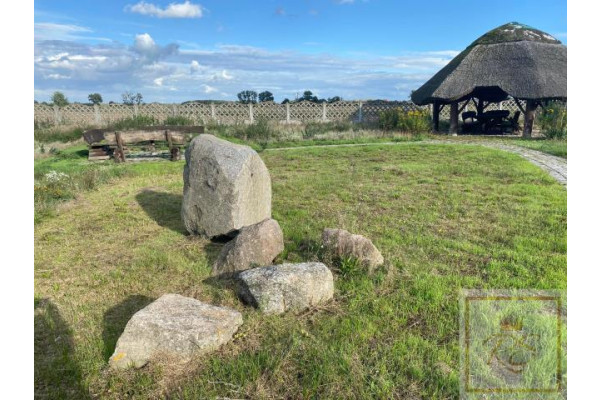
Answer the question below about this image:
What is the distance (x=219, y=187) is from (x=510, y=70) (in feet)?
58.4

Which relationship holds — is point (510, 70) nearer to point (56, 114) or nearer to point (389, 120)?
point (389, 120)

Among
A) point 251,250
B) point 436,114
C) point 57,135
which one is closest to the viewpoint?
point 251,250

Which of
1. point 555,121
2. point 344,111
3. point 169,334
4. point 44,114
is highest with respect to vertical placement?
point 344,111

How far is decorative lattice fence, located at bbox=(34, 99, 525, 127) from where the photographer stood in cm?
2523

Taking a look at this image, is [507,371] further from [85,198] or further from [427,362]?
[85,198]

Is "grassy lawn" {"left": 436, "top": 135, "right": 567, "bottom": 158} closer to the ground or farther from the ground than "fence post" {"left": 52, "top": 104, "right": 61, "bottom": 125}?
closer to the ground

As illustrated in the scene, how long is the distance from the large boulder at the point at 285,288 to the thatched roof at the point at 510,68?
17.3m

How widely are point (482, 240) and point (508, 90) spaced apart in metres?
15.2

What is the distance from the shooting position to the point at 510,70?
18.4m

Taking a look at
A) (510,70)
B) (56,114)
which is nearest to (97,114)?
(56,114)

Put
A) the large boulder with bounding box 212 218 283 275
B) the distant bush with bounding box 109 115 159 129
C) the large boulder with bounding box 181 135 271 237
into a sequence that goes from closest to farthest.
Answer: the large boulder with bounding box 212 218 283 275
the large boulder with bounding box 181 135 271 237
the distant bush with bounding box 109 115 159 129

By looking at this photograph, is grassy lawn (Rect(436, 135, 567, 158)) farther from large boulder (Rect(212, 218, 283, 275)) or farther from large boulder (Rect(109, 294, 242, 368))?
large boulder (Rect(109, 294, 242, 368))


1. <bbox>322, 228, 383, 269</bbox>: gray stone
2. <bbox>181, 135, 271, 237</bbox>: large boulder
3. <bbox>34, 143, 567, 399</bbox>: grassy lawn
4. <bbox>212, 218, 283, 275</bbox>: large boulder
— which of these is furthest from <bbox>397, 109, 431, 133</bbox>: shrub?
<bbox>212, 218, 283, 275</bbox>: large boulder

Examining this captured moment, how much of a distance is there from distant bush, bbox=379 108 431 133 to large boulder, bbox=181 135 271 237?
14.9 m
